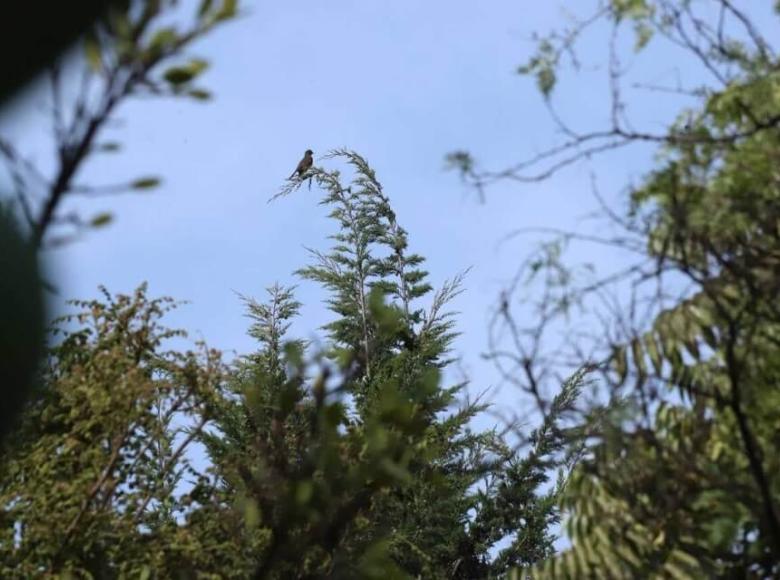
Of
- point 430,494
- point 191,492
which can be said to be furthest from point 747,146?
point 430,494

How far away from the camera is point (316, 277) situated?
59.4 feet

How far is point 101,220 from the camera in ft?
6.25

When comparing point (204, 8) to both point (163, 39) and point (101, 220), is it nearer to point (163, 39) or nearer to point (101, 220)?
point (163, 39)

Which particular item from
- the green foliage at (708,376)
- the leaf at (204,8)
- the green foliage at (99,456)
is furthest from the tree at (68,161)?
the green foliage at (99,456)

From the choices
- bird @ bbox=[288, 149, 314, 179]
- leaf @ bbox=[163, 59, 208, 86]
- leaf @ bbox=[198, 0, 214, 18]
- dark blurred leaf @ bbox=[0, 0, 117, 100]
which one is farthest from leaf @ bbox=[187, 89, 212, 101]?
bird @ bbox=[288, 149, 314, 179]

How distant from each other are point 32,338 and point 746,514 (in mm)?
3559

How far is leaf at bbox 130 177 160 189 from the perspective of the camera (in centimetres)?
195

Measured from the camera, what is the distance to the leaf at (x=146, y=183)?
195 centimetres

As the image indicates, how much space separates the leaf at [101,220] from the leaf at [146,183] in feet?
0.21

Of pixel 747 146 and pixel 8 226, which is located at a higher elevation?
pixel 747 146

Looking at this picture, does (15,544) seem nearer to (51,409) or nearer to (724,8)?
(51,409)

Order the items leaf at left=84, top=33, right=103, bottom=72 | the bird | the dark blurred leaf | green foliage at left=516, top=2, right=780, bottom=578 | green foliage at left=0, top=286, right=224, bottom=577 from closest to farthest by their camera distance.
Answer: the dark blurred leaf, leaf at left=84, top=33, right=103, bottom=72, green foliage at left=516, top=2, right=780, bottom=578, green foliage at left=0, top=286, right=224, bottom=577, the bird

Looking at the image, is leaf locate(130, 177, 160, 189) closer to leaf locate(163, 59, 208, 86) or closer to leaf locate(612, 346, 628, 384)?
leaf locate(163, 59, 208, 86)

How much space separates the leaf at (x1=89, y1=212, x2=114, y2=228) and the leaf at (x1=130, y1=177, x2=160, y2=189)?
0.06 metres
